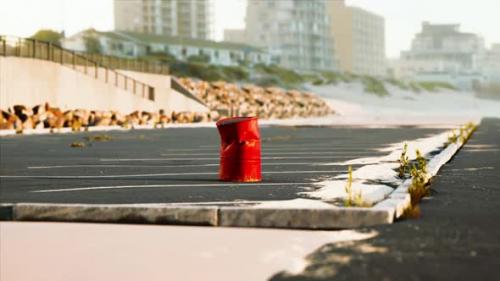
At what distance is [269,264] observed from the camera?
235 inches

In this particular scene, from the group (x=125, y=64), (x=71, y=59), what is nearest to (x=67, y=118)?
(x=71, y=59)

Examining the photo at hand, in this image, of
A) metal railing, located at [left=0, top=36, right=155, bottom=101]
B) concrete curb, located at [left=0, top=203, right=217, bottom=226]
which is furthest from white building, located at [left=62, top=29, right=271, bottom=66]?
concrete curb, located at [left=0, top=203, right=217, bottom=226]

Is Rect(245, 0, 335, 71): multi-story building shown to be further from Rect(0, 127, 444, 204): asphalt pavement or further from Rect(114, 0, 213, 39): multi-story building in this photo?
Rect(0, 127, 444, 204): asphalt pavement

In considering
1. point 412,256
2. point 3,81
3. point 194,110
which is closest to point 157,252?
point 412,256

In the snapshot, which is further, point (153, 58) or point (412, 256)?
point (153, 58)

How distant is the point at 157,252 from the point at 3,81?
26812mm

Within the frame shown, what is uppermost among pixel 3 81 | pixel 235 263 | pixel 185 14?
pixel 185 14

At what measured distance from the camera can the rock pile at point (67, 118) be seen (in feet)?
99.9

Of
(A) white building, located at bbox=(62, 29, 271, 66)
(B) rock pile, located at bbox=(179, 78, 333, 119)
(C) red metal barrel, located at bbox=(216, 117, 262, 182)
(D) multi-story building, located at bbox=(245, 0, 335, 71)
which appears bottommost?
(C) red metal barrel, located at bbox=(216, 117, 262, 182)

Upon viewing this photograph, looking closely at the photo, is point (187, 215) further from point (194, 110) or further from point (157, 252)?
point (194, 110)

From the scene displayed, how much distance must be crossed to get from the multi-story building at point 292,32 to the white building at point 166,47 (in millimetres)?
23425

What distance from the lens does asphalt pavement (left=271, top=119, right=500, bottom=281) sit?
17.9 feet

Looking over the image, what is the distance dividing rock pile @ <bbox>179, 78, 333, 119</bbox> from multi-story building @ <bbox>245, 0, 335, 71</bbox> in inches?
4068

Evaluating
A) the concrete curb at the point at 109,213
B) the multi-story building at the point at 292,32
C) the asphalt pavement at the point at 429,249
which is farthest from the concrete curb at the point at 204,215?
the multi-story building at the point at 292,32
